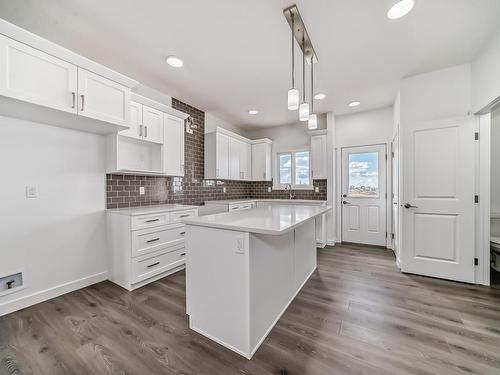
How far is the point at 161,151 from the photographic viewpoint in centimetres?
307

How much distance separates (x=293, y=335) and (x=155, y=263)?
74.0 inches

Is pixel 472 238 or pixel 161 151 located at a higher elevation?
pixel 161 151

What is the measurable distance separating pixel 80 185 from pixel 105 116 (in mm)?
A: 946

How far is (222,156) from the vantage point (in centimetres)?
→ 410

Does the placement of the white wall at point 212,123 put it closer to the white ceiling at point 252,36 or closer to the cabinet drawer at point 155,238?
the white ceiling at point 252,36

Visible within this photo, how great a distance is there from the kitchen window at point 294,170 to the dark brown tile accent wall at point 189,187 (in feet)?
0.64

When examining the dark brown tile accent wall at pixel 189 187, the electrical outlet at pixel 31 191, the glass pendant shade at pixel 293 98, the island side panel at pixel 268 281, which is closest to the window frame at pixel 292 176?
the dark brown tile accent wall at pixel 189 187

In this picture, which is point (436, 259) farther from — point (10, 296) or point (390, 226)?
point (10, 296)

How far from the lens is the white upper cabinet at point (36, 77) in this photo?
5.23 ft

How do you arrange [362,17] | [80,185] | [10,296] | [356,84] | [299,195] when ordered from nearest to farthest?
[362,17] → [10,296] → [80,185] → [356,84] → [299,195]

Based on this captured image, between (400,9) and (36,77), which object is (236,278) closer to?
(36,77)

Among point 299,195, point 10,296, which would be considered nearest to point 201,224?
point 10,296

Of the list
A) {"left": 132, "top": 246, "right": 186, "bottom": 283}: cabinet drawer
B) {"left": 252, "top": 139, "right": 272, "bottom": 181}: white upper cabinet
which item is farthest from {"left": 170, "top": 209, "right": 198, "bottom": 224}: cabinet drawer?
{"left": 252, "top": 139, "right": 272, "bottom": 181}: white upper cabinet

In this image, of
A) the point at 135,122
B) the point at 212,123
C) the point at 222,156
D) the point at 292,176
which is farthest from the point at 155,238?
the point at 292,176
